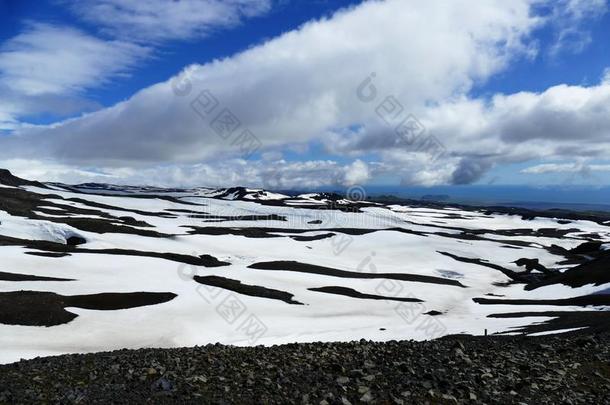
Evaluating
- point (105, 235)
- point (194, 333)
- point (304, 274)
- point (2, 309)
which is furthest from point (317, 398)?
point (105, 235)

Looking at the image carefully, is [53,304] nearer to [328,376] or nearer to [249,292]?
[249,292]

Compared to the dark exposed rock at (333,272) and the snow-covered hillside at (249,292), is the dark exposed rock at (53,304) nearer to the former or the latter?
the snow-covered hillside at (249,292)

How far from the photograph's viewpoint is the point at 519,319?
43094mm

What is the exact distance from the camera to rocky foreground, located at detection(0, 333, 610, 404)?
1314 cm

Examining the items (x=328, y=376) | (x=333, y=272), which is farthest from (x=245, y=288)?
(x=328, y=376)

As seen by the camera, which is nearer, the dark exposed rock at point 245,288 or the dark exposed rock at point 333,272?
the dark exposed rock at point 245,288

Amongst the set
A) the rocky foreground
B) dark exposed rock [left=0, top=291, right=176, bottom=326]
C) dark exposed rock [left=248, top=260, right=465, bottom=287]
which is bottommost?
dark exposed rock [left=248, top=260, right=465, bottom=287]

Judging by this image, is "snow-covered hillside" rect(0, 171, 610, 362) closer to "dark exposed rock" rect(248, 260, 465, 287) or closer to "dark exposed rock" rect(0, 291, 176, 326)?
"dark exposed rock" rect(0, 291, 176, 326)

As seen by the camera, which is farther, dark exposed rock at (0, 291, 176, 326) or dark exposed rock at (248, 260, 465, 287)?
dark exposed rock at (248, 260, 465, 287)

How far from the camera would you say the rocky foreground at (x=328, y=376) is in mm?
13141

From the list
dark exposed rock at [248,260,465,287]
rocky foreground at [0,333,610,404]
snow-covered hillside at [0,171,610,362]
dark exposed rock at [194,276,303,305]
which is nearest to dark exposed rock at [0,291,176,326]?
snow-covered hillside at [0,171,610,362]

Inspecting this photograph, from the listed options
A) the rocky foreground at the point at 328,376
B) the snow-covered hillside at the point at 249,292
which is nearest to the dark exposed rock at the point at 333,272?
the snow-covered hillside at the point at 249,292

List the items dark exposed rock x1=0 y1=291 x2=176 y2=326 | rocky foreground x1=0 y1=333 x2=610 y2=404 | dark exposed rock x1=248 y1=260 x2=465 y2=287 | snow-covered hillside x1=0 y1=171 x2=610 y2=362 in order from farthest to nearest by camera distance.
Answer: dark exposed rock x1=248 y1=260 x2=465 y2=287, snow-covered hillside x1=0 y1=171 x2=610 y2=362, dark exposed rock x1=0 y1=291 x2=176 y2=326, rocky foreground x1=0 y1=333 x2=610 y2=404

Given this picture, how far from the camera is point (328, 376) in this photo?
14711mm
